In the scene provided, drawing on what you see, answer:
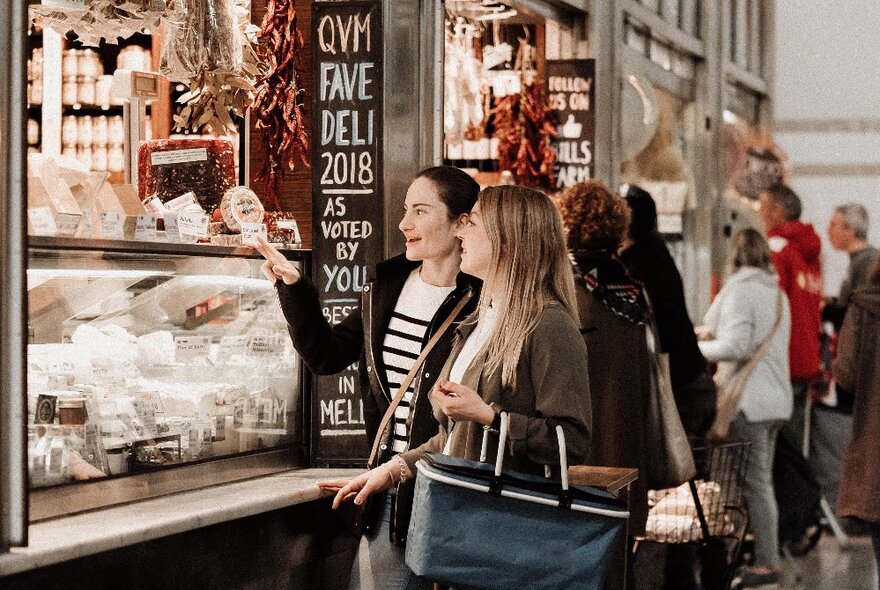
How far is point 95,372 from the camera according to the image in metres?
4.07

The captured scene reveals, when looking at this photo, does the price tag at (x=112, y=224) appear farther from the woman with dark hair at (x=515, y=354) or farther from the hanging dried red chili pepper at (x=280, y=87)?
the hanging dried red chili pepper at (x=280, y=87)

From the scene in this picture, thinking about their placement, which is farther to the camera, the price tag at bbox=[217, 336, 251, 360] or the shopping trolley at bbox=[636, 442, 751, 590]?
the shopping trolley at bbox=[636, 442, 751, 590]

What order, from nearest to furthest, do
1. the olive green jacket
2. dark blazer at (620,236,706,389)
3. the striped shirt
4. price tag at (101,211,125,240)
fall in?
the olive green jacket
price tag at (101,211,125,240)
the striped shirt
dark blazer at (620,236,706,389)

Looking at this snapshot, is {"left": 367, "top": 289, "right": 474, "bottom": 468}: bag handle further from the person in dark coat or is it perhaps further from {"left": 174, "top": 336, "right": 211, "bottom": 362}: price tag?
the person in dark coat

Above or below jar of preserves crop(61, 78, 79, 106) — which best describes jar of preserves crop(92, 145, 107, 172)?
below

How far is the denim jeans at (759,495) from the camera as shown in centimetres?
800

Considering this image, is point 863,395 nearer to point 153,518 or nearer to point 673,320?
point 673,320

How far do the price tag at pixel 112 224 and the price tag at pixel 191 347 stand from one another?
0.43 m

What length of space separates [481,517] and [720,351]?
5085 millimetres

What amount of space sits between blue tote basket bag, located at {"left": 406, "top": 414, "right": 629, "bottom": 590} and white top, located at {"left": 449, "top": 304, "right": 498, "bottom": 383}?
17.6 inches

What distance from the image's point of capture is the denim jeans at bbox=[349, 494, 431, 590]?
13.5 ft

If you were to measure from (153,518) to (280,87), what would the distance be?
2024 mm

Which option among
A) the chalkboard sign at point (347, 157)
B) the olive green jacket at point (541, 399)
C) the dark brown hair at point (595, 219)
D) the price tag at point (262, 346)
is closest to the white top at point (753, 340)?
the dark brown hair at point (595, 219)

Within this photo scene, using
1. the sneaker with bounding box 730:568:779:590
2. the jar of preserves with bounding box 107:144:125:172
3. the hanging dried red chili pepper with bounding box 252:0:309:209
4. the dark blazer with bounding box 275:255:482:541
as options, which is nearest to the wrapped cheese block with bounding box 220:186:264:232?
the dark blazer with bounding box 275:255:482:541
